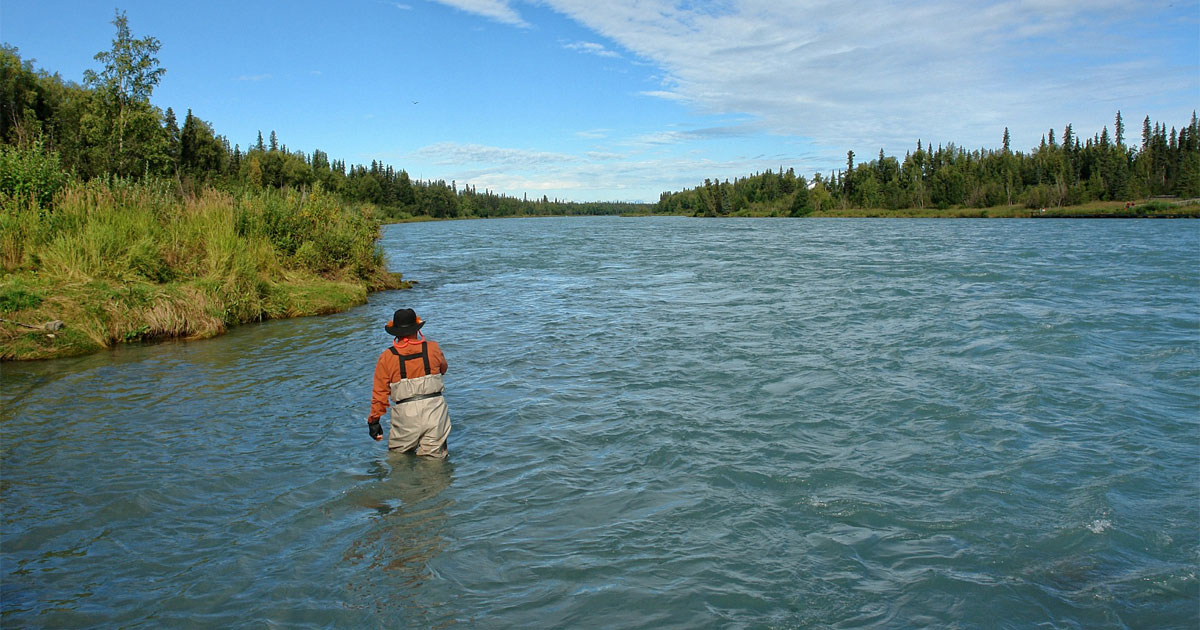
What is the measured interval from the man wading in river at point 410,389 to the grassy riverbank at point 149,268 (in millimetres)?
9120

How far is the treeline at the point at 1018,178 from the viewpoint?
110 m

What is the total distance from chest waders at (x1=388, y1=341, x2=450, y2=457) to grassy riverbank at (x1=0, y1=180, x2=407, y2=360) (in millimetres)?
9195

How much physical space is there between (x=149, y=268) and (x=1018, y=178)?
15240cm

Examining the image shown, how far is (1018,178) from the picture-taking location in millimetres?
133125

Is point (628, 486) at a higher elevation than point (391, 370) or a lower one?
lower

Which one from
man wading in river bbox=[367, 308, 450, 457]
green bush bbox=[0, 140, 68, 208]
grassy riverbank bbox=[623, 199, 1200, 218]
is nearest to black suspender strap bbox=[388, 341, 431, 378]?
man wading in river bbox=[367, 308, 450, 457]

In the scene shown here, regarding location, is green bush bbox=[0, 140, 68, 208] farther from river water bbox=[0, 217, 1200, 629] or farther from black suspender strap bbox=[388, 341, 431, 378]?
black suspender strap bbox=[388, 341, 431, 378]

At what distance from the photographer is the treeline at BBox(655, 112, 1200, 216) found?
110 m

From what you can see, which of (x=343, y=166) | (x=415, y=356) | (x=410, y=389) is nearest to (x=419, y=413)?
(x=410, y=389)

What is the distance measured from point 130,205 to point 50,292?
5002 mm

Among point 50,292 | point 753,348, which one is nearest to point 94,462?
point 50,292

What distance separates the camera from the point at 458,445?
8.44 meters

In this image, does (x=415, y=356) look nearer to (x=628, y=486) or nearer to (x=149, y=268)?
(x=628, y=486)

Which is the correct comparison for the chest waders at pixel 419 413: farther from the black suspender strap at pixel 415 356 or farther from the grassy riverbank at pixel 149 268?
the grassy riverbank at pixel 149 268
